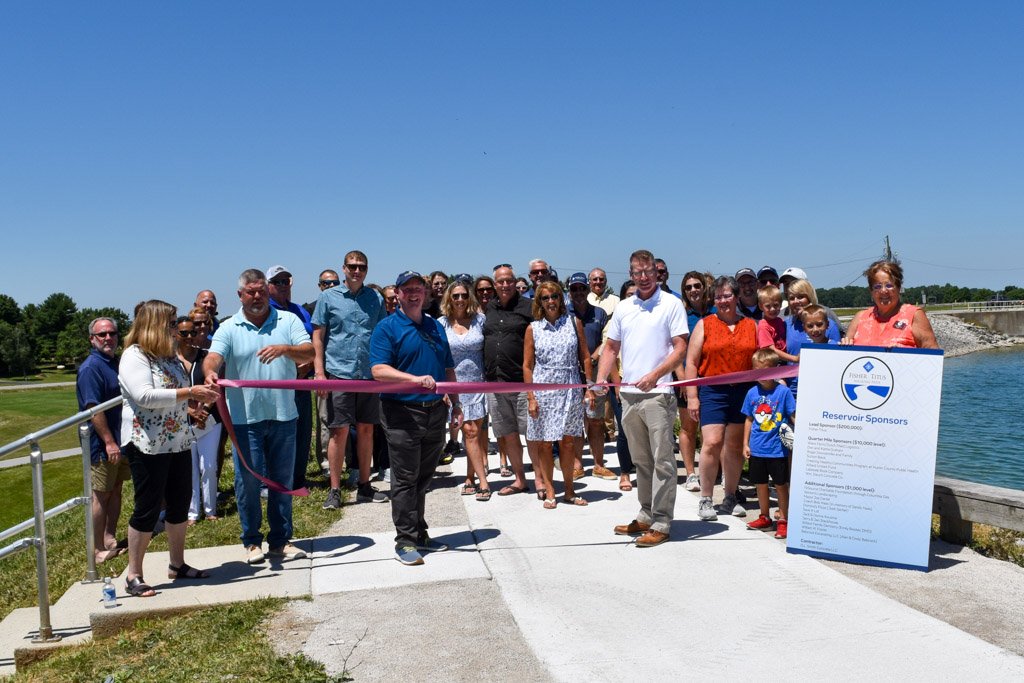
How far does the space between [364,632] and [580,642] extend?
1.23 metres

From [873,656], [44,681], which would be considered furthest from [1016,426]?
[44,681]

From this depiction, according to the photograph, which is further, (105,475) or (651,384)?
(105,475)

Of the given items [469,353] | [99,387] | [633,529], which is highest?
[469,353]

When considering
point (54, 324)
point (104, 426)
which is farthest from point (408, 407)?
point (54, 324)

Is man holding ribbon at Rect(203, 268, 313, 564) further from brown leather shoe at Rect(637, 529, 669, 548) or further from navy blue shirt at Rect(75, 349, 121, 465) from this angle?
brown leather shoe at Rect(637, 529, 669, 548)

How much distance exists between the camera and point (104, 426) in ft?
19.6

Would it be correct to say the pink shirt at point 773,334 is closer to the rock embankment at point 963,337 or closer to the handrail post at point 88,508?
the handrail post at point 88,508

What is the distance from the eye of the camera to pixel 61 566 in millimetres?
7188

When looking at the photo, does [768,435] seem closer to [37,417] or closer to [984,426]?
[984,426]

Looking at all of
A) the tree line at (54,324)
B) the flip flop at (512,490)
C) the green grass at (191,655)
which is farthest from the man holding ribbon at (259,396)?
the tree line at (54,324)

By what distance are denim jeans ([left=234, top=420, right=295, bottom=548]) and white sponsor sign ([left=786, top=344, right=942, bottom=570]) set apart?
3704 millimetres

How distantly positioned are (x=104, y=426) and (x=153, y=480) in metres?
1.23

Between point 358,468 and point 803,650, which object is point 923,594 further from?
point 358,468

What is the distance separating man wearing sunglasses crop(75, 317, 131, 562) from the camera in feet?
20.5
